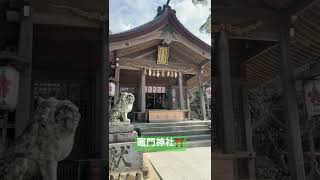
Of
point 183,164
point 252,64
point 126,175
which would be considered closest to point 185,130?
point 183,164

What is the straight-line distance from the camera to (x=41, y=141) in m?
1.01

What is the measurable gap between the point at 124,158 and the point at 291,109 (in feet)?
3.18

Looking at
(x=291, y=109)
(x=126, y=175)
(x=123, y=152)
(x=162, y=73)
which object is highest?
(x=162, y=73)

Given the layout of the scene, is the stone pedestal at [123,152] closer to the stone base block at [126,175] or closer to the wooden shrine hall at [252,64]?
A: the stone base block at [126,175]

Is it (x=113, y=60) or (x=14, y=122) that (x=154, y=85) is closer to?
(x=113, y=60)

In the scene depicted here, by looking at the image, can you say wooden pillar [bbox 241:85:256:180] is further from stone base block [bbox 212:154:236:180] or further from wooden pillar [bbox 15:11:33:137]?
wooden pillar [bbox 15:11:33:137]

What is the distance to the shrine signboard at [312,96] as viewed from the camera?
143 cm

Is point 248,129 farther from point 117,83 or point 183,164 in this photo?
point 117,83

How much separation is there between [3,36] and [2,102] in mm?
322

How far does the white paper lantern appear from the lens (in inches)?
44.8

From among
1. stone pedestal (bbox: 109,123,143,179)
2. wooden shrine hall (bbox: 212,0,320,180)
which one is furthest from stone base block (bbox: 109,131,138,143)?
wooden shrine hall (bbox: 212,0,320,180)

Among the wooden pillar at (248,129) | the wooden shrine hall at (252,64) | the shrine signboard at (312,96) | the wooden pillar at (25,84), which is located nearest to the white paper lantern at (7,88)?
the wooden pillar at (25,84)

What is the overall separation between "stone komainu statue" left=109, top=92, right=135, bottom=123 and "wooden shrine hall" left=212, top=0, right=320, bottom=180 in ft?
1.55

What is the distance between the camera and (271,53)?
157 centimetres
